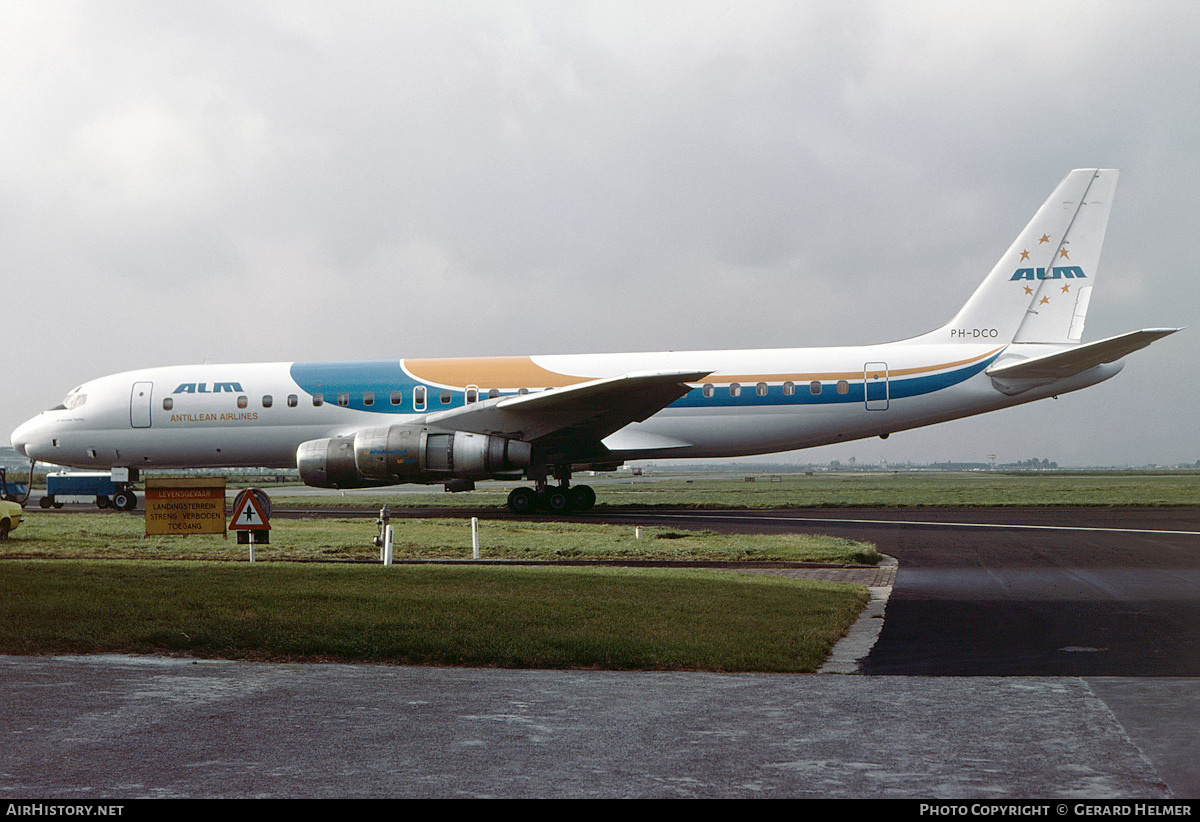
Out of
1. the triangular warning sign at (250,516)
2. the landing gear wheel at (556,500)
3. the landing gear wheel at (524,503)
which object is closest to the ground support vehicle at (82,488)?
the landing gear wheel at (524,503)

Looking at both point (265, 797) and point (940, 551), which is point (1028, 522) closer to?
point (940, 551)

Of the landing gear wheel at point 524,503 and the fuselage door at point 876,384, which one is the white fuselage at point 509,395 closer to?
the fuselage door at point 876,384

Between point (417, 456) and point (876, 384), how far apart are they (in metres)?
10.4

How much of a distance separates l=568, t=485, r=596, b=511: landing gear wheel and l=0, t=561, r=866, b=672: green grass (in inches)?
513

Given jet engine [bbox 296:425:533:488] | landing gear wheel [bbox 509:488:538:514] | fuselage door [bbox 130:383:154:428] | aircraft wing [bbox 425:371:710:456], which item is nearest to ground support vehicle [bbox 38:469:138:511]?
fuselage door [bbox 130:383:154:428]

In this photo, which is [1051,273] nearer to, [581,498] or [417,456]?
[581,498]

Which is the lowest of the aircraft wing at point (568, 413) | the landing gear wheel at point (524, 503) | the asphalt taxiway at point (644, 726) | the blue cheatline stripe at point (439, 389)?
the asphalt taxiway at point (644, 726)

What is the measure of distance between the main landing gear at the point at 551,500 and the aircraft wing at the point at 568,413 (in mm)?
1057

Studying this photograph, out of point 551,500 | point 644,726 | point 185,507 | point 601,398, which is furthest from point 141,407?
point 644,726

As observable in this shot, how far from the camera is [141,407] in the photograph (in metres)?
26.3

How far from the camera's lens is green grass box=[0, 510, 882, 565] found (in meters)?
14.8

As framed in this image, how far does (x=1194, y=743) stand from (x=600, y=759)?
2537mm

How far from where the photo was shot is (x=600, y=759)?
4.36 metres

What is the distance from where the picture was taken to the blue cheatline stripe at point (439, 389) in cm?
2397
